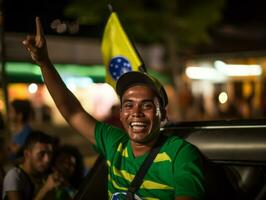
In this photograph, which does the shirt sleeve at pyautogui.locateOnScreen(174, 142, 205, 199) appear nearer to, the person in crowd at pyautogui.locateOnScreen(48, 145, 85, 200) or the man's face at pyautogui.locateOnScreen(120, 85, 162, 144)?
the man's face at pyautogui.locateOnScreen(120, 85, 162, 144)

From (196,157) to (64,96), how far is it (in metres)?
0.91

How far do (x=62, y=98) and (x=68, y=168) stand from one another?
1.18 meters

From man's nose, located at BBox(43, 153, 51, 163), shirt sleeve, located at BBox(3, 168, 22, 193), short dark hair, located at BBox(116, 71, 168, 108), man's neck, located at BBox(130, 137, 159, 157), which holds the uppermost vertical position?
short dark hair, located at BBox(116, 71, 168, 108)

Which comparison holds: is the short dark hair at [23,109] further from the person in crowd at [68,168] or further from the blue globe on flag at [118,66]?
the person in crowd at [68,168]

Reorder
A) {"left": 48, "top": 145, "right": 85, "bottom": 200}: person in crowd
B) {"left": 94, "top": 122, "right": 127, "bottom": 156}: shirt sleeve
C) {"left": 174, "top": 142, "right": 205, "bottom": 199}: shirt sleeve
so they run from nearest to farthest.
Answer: {"left": 174, "top": 142, "right": 205, "bottom": 199}: shirt sleeve → {"left": 94, "top": 122, "right": 127, "bottom": 156}: shirt sleeve → {"left": 48, "top": 145, "right": 85, "bottom": 200}: person in crowd

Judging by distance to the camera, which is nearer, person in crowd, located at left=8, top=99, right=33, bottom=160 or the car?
the car

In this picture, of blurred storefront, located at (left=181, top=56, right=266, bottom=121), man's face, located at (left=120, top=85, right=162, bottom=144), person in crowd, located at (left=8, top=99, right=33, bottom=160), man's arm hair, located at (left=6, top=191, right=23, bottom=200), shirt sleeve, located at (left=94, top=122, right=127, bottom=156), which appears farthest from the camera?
blurred storefront, located at (left=181, top=56, right=266, bottom=121)

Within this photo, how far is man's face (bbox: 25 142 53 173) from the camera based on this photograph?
3.53 metres

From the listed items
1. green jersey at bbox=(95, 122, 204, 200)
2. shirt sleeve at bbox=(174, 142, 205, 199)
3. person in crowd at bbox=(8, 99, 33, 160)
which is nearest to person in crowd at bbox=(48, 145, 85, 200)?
green jersey at bbox=(95, 122, 204, 200)

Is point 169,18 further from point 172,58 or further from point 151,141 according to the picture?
point 151,141

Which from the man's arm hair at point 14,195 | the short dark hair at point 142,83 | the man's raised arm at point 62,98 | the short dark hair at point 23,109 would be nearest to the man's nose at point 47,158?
the man's arm hair at point 14,195

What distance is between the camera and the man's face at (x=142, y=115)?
8.48 ft

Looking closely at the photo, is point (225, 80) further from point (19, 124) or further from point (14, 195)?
point (14, 195)

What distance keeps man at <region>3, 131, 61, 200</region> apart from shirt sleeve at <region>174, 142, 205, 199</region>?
4.22ft
